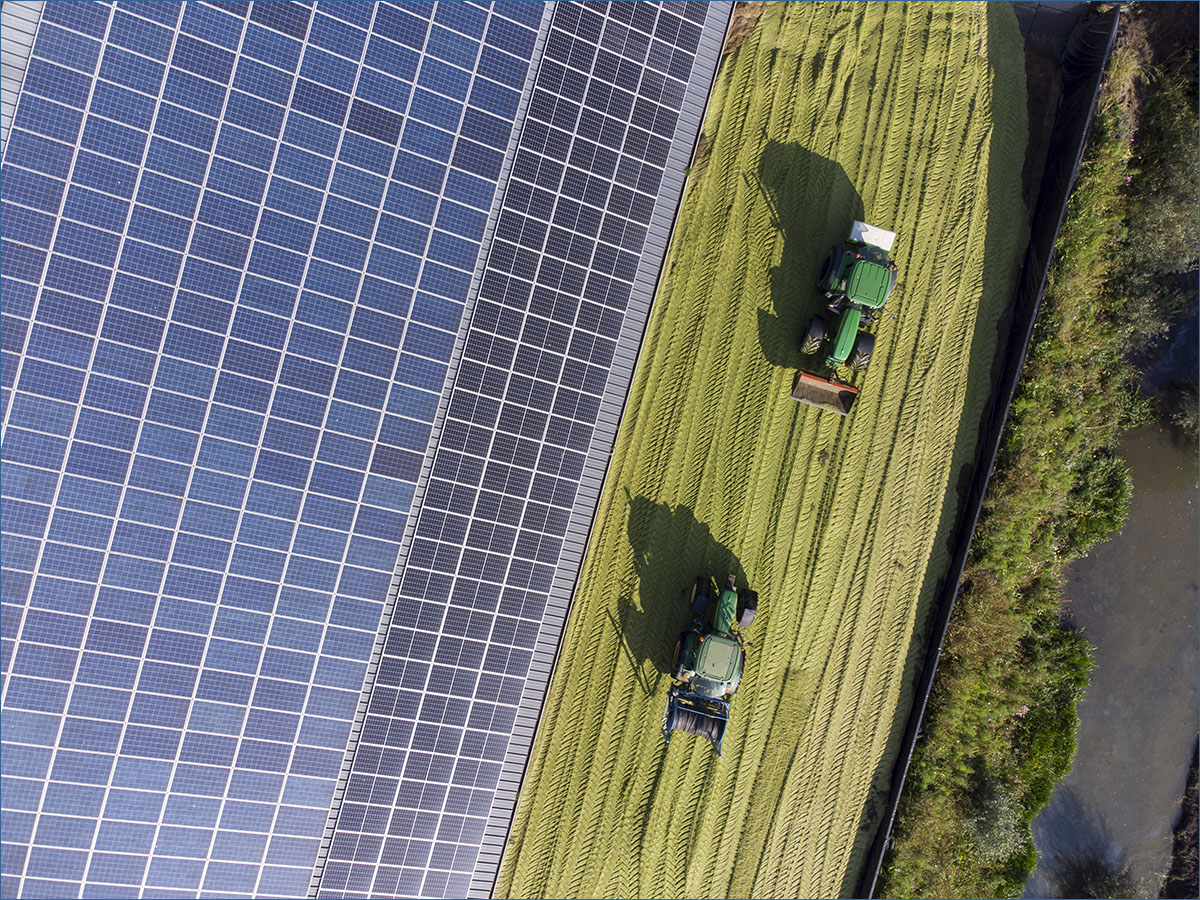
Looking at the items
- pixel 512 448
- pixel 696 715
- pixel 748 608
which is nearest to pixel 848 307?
pixel 748 608

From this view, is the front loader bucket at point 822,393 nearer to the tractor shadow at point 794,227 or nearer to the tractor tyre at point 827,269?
the tractor shadow at point 794,227

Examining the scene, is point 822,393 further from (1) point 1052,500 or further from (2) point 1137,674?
(2) point 1137,674

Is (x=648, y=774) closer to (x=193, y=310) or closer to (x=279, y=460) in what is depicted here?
(x=279, y=460)

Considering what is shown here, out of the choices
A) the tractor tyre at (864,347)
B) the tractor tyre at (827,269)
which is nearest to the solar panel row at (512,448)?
the tractor tyre at (827,269)

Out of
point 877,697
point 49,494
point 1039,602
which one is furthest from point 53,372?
point 1039,602

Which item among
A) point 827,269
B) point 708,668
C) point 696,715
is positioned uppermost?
point 827,269

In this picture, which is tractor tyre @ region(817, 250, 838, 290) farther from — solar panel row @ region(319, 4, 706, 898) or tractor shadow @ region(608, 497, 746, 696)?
tractor shadow @ region(608, 497, 746, 696)

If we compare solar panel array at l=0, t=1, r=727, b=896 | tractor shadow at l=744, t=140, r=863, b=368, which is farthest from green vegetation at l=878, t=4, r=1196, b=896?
solar panel array at l=0, t=1, r=727, b=896
